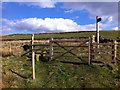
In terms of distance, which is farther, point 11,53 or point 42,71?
point 11,53

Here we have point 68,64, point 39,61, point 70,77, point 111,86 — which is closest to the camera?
point 111,86

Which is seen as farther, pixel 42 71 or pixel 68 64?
pixel 68 64

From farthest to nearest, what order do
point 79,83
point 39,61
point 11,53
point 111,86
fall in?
point 11,53 < point 39,61 < point 79,83 < point 111,86

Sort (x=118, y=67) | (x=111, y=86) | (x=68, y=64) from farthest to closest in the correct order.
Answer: (x=68, y=64) < (x=118, y=67) < (x=111, y=86)

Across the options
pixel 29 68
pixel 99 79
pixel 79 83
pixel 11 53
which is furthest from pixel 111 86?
pixel 11 53

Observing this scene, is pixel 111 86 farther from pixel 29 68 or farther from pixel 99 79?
pixel 29 68

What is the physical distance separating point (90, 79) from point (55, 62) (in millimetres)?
3556

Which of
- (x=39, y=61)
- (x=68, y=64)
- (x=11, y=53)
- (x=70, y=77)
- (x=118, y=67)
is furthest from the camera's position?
(x=11, y=53)

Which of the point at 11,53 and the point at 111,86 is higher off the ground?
the point at 11,53

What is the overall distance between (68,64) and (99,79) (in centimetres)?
287

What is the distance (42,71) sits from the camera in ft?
26.6

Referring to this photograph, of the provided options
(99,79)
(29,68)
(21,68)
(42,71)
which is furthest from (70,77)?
(21,68)

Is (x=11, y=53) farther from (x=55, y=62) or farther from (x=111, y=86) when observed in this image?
(x=111, y=86)

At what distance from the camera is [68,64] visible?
29.0ft
